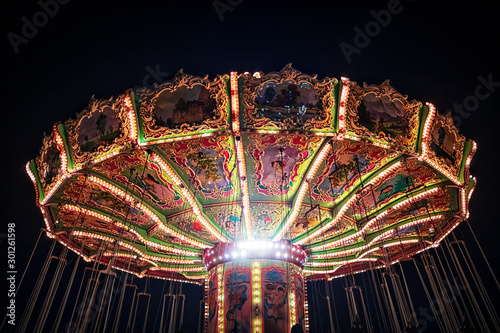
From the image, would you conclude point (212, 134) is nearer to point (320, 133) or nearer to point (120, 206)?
point (320, 133)

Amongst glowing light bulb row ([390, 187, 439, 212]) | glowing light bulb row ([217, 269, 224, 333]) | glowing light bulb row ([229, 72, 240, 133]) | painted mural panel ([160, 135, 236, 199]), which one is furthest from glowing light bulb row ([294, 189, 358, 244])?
glowing light bulb row ([229, 72, 240, 133])

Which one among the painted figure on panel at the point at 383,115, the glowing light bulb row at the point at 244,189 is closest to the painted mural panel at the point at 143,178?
the glowing light bulb row at the point at 244,189

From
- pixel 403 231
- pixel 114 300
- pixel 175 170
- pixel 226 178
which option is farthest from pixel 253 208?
pixel 114 300

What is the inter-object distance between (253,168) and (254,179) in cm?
46

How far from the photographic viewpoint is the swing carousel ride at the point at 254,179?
711 cm

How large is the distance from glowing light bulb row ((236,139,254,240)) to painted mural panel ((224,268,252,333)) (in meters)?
1.17

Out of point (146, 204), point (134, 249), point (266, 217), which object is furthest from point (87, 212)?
point (266, 217)

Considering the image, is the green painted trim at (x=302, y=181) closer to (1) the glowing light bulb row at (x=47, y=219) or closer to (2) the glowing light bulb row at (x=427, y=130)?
(2) the glowing light bulb row at (x=427, y=130)

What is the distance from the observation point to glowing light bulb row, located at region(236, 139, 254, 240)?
25.4ft

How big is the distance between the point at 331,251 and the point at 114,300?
37.7ft

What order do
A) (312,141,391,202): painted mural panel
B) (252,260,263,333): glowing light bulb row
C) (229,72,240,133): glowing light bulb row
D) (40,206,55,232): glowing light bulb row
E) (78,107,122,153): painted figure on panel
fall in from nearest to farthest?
1. (229,72,240,133): glowing light bulb row
2. (78,107,122,153): painted figure on panel
3. (312,141,391,202): painted mural panel
4. (252,260,263,333): glowing light bulb row
5. (40,206,55,232): glowing light bulb row

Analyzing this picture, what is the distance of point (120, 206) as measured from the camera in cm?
994

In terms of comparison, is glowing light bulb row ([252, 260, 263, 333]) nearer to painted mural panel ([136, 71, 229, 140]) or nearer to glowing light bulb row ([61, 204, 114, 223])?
glowing light bulb row ([61, 204, 114, 223])

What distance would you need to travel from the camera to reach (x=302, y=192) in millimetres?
8859
